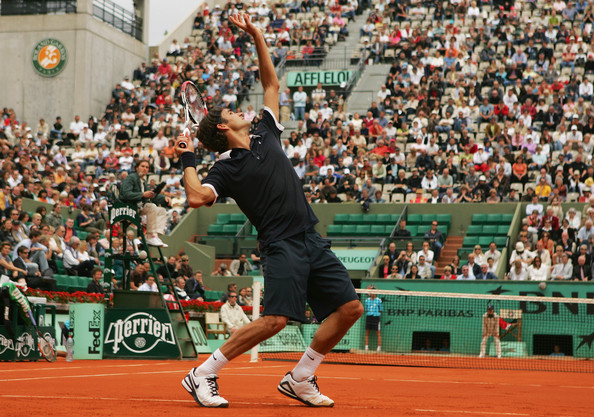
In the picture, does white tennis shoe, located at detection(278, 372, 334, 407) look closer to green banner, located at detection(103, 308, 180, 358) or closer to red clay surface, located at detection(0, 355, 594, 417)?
red clay surface, located at detection(0, 355, 594, 417)

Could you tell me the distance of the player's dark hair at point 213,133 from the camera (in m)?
6.89

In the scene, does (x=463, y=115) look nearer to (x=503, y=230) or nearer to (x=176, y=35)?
(x=503, y=230)

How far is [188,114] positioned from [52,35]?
30.9 meters

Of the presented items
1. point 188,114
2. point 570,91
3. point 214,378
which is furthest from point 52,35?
point 214,378

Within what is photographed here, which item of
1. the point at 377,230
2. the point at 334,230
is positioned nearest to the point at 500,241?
the point at 377,230

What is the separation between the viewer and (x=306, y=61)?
37.0m

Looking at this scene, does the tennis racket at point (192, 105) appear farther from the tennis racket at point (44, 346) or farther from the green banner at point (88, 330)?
the green banner at point (88, 330)

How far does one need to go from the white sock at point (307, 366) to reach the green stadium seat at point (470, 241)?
18.3m

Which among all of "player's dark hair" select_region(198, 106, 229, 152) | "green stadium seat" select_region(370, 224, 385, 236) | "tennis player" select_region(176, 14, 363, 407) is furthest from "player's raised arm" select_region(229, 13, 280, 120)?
"green stadium seat" select_region(370, 224, 385, 236)

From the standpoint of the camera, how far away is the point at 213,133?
6883 mm

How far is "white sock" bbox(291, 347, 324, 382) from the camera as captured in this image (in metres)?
6.82

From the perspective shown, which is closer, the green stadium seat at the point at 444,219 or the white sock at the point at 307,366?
the white sock at the point at 307,366

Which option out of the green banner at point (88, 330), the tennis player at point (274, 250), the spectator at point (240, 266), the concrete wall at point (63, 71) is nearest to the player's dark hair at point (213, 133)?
the tennis player at point (274, 250)

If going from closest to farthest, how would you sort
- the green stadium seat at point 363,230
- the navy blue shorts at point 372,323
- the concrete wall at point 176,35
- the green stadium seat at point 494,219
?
the navy blue shorts at point 372,323 < the green stadium seat at point 494,219 < the green stadium seat at point 363,230 < the concrete wall at point 176,35
